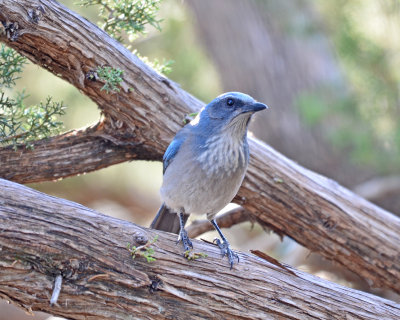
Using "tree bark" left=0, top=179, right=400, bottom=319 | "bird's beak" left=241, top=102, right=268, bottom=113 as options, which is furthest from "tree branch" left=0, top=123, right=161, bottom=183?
"bird's beak" left=241, top=102, right=268, bottom=113

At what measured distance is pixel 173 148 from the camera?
12.9 ft

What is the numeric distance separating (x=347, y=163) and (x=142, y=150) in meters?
3.51

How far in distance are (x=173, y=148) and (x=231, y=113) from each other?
509 mm

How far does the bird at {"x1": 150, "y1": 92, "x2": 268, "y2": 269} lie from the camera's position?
371 centimetres

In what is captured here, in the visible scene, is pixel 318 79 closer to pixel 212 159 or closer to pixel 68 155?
pixel 212 159

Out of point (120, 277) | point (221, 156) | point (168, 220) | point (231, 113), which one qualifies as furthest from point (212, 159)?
point (120, 277)

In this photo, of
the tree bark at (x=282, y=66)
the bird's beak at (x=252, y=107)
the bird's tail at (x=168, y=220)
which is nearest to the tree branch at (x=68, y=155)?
the bird's tail at (x=168, y=220)

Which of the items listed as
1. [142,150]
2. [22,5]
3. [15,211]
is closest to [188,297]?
[15,211]

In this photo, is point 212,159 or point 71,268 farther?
point 212,159

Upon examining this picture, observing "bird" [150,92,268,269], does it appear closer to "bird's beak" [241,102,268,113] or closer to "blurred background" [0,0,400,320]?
"bird's beak" [241,102,268,113]

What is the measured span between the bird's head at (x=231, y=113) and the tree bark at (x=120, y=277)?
870 mm

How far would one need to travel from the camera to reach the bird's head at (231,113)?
3723 mm

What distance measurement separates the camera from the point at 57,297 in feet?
9.40

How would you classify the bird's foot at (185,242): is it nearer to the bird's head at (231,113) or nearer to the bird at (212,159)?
the bird at (212,159)
